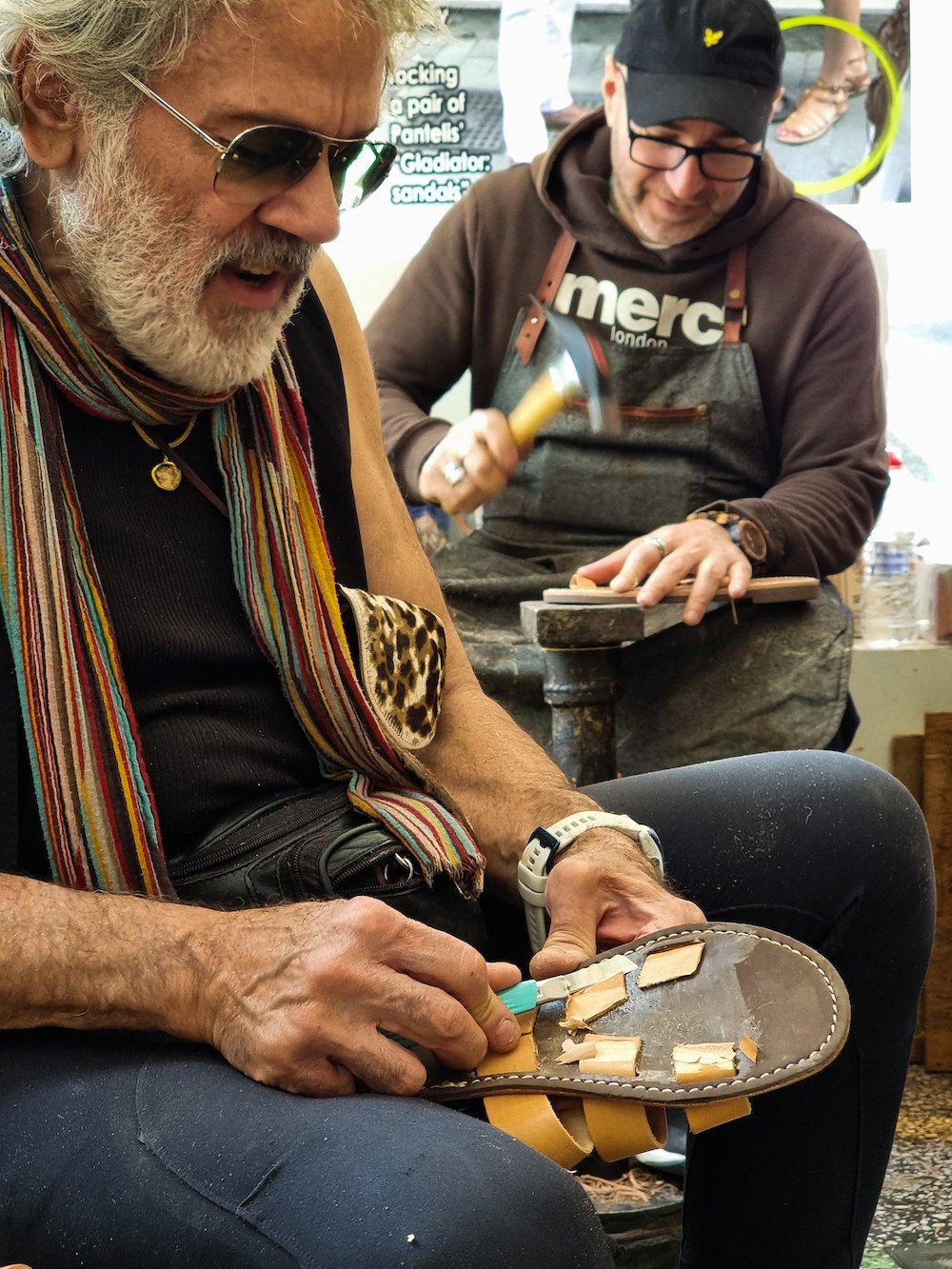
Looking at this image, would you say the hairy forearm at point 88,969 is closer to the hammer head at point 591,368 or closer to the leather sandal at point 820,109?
the hammer head at point 591,368

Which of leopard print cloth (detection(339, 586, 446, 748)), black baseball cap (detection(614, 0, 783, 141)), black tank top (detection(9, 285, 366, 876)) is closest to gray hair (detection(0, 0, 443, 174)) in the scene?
black tank top (detection(9, 285, 366, 876))

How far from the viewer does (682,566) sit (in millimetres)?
2340

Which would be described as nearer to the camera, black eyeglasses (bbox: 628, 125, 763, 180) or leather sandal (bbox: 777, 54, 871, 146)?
black eyeglasses (bbox: 628, 125, 763, 180)

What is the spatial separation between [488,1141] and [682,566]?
1477 mm

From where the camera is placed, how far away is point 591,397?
231 cm

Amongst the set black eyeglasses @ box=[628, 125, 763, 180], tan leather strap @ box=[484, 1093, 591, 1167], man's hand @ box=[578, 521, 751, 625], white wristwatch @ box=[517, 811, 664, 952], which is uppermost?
black eyeglasses @ box=[628, 125, 763, 180]

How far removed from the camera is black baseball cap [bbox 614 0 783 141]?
2654 mm

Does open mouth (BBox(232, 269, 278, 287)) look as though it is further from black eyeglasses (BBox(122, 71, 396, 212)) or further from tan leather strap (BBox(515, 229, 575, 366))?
tan leather strap (BBox(515, 229, 575, 366))

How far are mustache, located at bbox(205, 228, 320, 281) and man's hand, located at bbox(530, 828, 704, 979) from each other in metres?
0.61

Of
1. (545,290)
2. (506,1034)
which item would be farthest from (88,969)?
(545,290)

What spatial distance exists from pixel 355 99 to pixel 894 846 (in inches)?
33.4

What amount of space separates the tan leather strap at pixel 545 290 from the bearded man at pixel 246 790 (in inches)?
53.1

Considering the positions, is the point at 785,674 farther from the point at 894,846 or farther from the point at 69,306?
the point at 69,306

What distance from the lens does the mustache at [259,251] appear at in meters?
1.30
